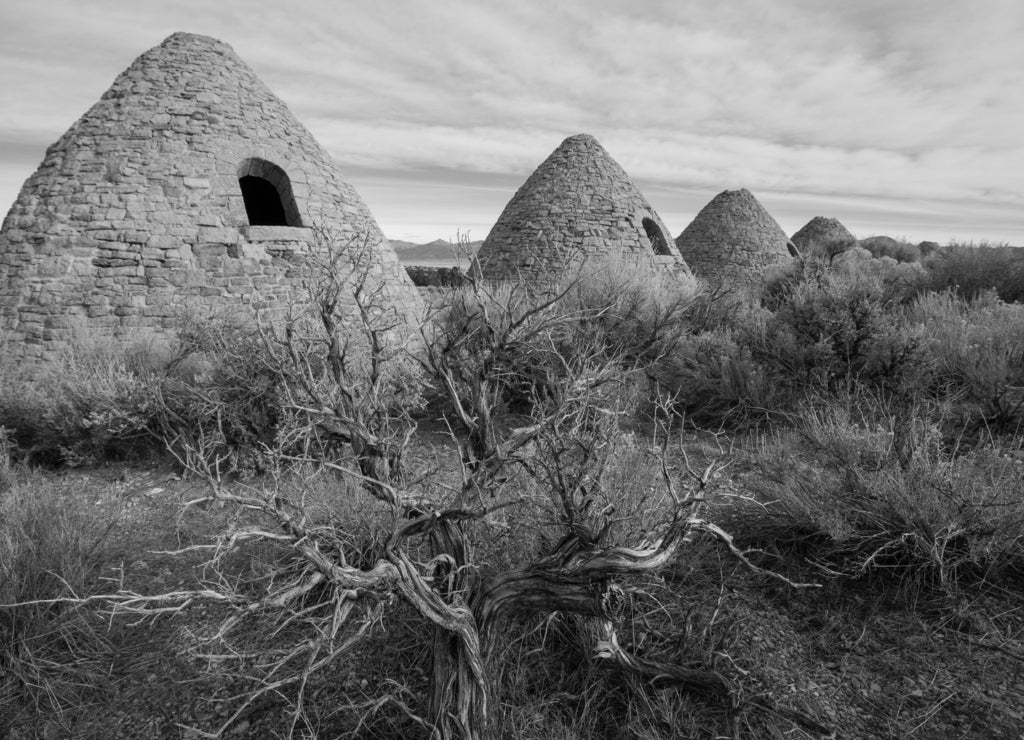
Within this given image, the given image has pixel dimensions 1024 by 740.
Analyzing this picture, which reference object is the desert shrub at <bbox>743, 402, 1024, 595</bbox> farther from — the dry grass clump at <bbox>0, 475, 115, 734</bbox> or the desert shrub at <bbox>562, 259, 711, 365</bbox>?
the dry grass clump at <bbox>0, 475, 115, 734</bbox>

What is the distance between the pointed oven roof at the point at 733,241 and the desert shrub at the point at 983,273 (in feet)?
9.01

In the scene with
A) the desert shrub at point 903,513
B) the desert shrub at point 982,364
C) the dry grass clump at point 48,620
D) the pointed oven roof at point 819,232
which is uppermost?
the pointed oven roof at point 819,232

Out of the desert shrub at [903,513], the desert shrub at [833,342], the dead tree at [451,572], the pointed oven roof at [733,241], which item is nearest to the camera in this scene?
the dead tree at [451,572]

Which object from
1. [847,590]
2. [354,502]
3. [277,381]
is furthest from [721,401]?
[277,381]

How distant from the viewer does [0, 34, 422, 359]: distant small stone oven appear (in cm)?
577

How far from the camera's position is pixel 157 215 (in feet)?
19.5

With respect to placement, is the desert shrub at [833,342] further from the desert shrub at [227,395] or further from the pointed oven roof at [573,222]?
the desert shrub at [227,395]

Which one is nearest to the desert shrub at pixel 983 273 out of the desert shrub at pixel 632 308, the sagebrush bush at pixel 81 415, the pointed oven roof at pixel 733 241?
the pointed oven roof at pixel 733 241

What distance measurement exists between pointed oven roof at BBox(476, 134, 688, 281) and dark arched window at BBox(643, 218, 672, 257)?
0.08 ft

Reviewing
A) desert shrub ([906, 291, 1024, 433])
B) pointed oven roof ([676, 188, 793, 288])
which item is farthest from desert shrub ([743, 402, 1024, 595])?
pointed oven roof ([676, 188, 793, 288])

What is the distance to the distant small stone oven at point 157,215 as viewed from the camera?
577 cm

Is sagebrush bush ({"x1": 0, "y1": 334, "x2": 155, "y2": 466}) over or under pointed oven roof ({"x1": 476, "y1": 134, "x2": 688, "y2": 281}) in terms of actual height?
under

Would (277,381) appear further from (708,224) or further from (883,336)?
(708,224)

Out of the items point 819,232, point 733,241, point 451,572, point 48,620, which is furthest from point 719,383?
point 819,232
